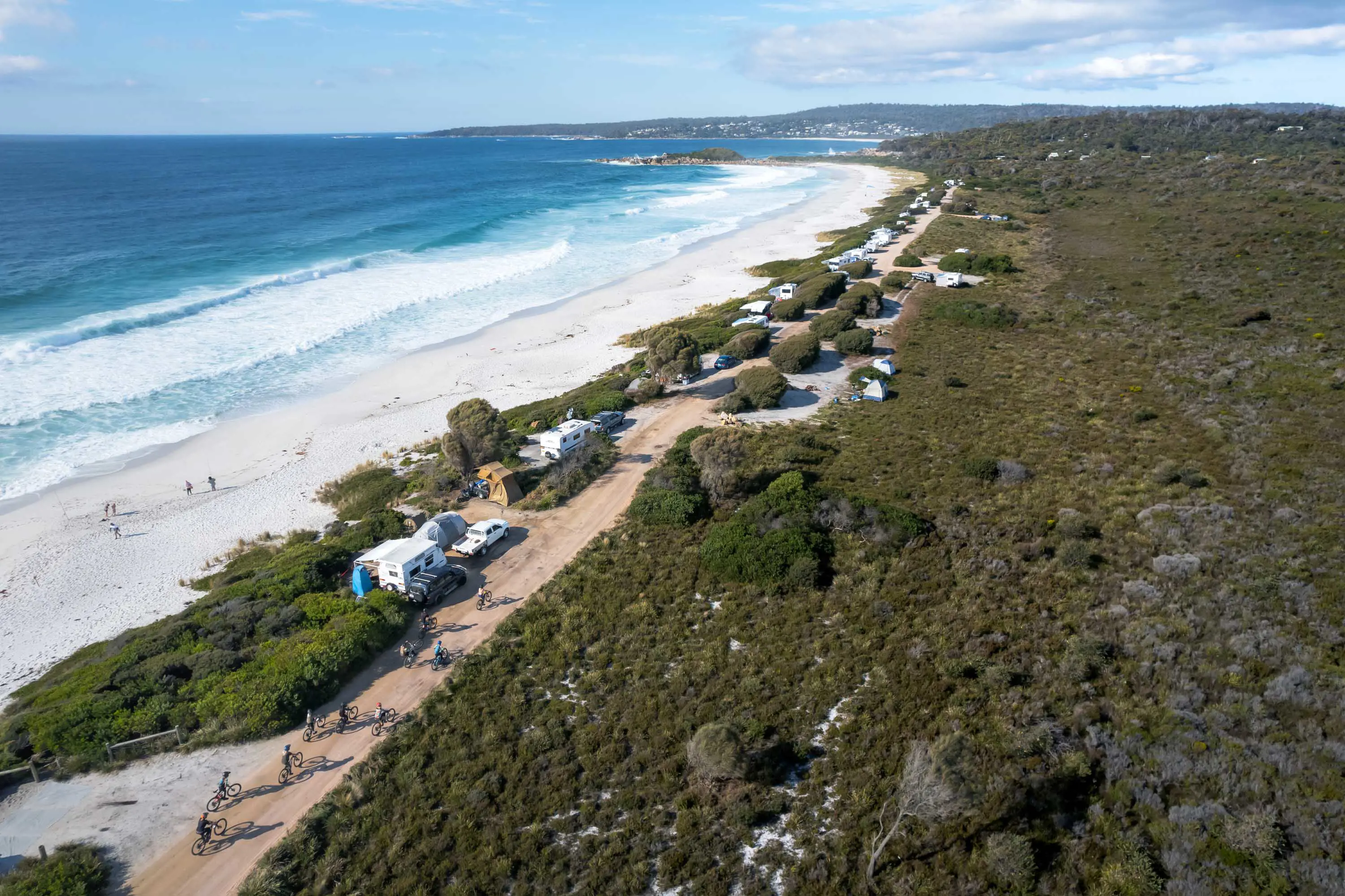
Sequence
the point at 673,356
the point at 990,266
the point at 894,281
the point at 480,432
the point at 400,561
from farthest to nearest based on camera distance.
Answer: the point at 990,266
the point at 894,281
the point at 673,356
the point at 480,432
the point at 400,561

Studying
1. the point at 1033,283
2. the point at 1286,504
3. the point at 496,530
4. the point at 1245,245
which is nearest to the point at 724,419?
the point at 496,530

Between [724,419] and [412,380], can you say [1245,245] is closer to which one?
[724,419]

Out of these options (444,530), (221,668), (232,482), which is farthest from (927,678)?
(232,482)

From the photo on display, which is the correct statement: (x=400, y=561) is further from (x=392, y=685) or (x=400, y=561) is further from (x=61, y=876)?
(x=61, y=876)

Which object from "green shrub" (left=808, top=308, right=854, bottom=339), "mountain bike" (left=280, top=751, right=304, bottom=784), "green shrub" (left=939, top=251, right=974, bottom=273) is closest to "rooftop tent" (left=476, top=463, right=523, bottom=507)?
"mountain bike" (left=280, top=751, right=304, bottom=784)

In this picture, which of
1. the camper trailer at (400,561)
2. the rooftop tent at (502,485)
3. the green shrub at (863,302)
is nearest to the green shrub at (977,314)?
the green shrub at (863,302)

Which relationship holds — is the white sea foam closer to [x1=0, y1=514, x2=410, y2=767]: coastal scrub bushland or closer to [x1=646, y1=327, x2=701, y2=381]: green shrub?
[x1=0, y1=514, x2=410, y2=767]: coastal scrub bushland

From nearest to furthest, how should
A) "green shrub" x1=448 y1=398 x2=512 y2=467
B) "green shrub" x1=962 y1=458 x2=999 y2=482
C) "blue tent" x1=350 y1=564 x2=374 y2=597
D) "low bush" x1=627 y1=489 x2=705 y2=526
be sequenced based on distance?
"blue tent" x1=350 y1=564 x2=374 y2=597, "low bush" x1=627 y1=489 x2=705 y2=526, "green shrub" x1=962 y1=458 x2=999 y2=482, "green shrub" x1=448 y1=398 x2=512 y2=467

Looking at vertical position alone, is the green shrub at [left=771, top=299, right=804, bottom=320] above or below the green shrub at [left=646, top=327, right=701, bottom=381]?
above
